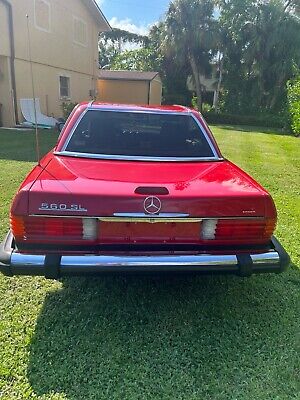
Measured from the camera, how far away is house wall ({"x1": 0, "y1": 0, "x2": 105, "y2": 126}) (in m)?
13.5

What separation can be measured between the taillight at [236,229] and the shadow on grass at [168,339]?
0.49 m

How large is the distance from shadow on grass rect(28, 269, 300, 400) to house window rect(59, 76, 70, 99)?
15546mm

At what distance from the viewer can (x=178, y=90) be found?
3200cm

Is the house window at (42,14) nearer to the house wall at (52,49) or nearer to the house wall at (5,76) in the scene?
the house wall at (52,49)

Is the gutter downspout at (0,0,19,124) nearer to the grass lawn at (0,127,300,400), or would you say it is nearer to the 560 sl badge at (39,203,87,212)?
the grass lawn at (0,127,300,400)

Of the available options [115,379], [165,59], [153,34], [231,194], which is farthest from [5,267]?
[153,34]

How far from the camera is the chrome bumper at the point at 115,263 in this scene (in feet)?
7.52

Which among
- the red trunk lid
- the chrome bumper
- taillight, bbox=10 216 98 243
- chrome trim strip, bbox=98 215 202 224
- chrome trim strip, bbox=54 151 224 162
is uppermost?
chrome trim strip, bbox=54 151 224 162

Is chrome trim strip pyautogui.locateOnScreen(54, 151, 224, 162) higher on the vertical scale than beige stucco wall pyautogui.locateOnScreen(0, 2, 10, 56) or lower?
lower

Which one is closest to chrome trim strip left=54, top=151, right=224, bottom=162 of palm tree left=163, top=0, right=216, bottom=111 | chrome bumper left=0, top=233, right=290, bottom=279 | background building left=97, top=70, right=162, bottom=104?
chrome bumper left=0, top=233, right=290, bottom=279

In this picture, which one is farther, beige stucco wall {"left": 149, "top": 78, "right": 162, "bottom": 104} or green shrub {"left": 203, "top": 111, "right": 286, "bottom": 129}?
beige stucco wall {"left": 149, "top": 78, "right": 162, "bottom": 104}

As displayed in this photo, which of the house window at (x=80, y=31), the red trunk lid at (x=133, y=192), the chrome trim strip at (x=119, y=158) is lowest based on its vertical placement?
the red trunk lid at (x=133, y=192)

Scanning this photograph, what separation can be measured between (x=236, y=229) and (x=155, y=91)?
92.7ft

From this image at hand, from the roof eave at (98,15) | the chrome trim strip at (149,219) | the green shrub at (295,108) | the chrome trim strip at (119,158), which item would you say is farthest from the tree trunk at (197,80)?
the chrome trim strip at (149,219)
